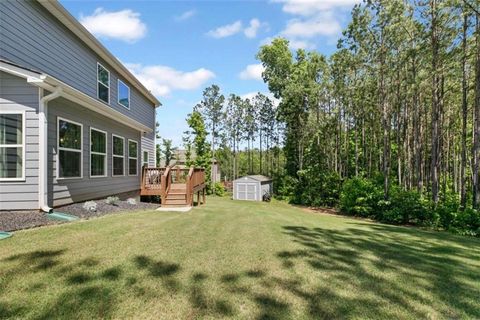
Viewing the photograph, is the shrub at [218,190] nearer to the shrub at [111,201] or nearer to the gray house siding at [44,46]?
the gray house siding at [44,46]

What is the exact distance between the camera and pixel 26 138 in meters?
5.79

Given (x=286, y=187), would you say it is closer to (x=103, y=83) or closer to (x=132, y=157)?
(x=132, y=157)

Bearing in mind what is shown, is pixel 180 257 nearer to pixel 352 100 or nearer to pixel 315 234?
pixel 315 234

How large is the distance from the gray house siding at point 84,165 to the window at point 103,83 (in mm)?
1187

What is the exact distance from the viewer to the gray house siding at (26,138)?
18.8 ft

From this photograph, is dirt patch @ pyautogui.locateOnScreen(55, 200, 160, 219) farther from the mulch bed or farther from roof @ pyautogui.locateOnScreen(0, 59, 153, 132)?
roof @ pyautogui.locateOnScreen(0, 59, 153, 132)

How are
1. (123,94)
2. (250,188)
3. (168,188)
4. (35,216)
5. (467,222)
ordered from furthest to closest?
1. (250,188)
2. (123,94)
3. (168,188)
4. (467,222)
5. (35,216)

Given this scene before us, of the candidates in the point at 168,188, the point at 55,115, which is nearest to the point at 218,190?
the point at 168,188

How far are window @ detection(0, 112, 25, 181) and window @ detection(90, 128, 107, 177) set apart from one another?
2.40 metres

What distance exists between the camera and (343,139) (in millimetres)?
22797

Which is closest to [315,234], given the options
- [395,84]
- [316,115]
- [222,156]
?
[395,84]

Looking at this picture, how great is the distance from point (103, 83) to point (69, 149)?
4275 mm

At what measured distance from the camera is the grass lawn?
8.53ft

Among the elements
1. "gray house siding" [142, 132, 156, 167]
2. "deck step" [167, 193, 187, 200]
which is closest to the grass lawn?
"deck step" [167, 193, 187, 200]
